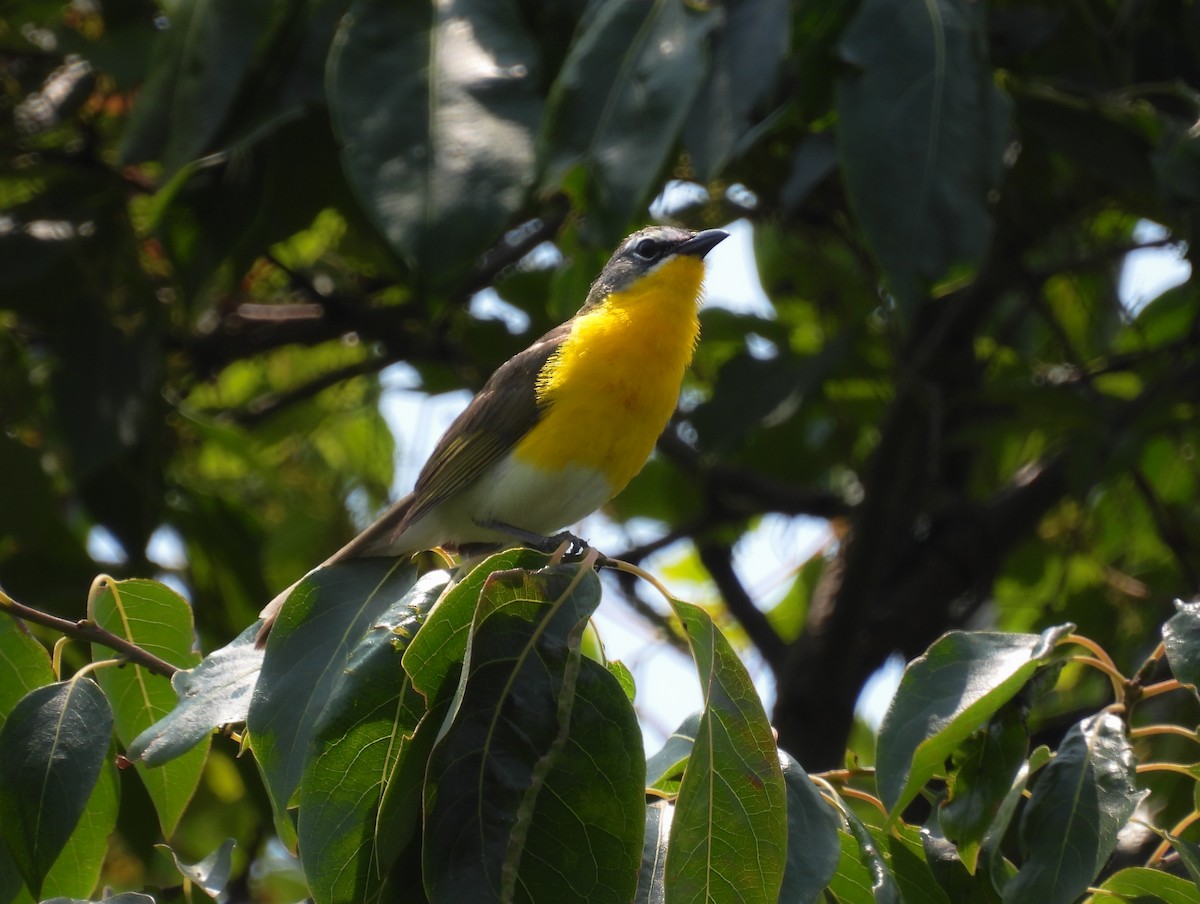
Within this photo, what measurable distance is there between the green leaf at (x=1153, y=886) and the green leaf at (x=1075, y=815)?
0.44 ft

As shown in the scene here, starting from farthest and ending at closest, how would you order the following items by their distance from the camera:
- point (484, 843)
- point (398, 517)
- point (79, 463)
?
point (79, 463) → point (398, 517) → point (484, 843)

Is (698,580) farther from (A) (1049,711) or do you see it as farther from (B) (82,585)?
(B) (82,585)

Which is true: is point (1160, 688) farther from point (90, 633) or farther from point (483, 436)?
point (483, 436)

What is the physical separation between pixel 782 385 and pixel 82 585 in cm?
254

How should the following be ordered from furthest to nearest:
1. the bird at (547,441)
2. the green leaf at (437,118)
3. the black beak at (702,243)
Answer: the black beak at (702,243) < the bird at (547,441) < the green leaf at (437,118)

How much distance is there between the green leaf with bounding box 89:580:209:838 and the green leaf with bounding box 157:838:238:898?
0.75ft

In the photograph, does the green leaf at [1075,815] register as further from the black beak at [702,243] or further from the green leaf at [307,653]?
the black beak at [702,243]

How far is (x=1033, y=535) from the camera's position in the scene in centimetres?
599

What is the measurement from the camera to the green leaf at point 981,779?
2.54 meters

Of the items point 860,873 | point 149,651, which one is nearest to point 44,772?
point 149,651

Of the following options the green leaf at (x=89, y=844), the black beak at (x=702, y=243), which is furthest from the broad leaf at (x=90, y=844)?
the black beak at (x=702, y=243)

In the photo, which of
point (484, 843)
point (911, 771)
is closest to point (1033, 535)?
point (911, 771)

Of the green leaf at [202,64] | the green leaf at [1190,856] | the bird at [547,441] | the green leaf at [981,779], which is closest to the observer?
the green leaf at [1190,856]

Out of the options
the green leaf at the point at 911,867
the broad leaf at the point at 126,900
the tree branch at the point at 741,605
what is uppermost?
the broad leaf at the point at 126,900
